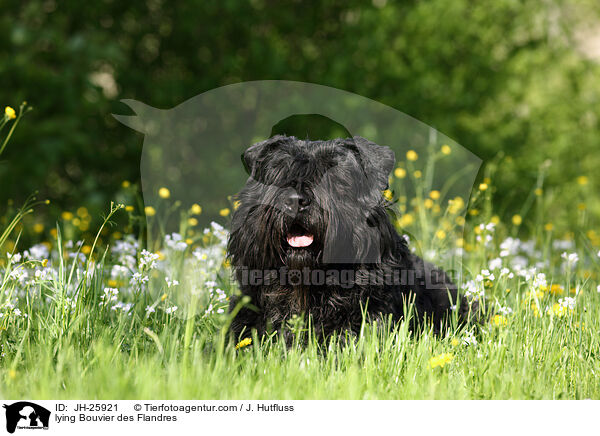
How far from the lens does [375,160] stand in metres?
3.46

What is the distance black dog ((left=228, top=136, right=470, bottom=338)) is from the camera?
11.0 feet

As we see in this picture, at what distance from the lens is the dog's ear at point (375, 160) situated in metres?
3.43

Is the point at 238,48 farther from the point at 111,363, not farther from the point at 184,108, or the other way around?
the point at 111,363

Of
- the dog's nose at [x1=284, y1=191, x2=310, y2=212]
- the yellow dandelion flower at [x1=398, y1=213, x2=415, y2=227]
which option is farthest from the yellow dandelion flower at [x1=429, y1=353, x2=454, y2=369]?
the yellow dandelion flower at [x1=398, y1=213, x2=415, y2=227]

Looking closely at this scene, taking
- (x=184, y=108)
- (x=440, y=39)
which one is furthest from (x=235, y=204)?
(x=440, y=39)

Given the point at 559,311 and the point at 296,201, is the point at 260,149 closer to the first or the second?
the point at 296,201

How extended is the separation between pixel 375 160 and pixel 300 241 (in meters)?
0.59

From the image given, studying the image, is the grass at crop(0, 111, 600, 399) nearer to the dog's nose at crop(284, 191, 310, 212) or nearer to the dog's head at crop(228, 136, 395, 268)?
the dog's head at crop(228, 136, 395, 268)

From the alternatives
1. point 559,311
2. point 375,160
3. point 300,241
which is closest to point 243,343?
point 300,241

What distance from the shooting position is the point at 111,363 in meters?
3.13

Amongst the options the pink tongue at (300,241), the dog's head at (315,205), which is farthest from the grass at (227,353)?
the pink tongue at (300,241)

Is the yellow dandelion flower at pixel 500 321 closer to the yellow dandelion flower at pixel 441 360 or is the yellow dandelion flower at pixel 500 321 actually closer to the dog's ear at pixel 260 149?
the yellow dandelion flower at pixel 441 360

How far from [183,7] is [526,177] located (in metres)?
4.92
